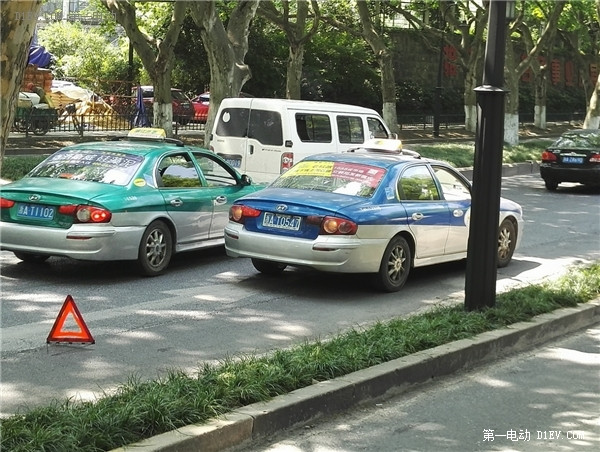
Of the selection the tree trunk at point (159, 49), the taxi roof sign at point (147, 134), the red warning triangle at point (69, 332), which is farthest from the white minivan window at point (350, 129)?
the red warning triangle at point (69, 332)

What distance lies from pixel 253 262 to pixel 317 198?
131 cm

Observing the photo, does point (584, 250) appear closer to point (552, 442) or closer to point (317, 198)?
point (317, 198)

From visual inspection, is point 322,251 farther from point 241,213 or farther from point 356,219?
point 241,213

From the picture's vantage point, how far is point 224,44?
20172 millimetres

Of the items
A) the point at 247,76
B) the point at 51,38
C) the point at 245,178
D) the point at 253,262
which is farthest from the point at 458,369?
the point at 51,38

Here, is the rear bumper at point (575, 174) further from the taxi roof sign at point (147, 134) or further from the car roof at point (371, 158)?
the taxi roof sign at point (147, 134)

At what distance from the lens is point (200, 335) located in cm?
812

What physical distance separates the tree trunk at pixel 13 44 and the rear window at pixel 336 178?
5.80 metres

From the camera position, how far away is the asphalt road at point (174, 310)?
6.91 meters

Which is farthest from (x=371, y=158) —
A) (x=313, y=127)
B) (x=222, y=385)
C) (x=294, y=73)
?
(x=294, y=73)

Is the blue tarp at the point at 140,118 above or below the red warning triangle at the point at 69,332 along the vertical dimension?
above

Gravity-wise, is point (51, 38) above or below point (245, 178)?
above

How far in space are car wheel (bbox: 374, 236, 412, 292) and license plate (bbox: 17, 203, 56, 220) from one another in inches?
136

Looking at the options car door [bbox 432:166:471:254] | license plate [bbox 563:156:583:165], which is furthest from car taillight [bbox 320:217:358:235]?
license plate [bbox 563:156:583:165]
